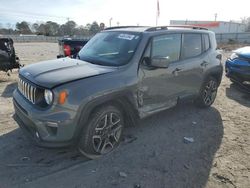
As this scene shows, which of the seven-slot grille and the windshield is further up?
the windshield

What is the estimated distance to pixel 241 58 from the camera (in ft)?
25.3

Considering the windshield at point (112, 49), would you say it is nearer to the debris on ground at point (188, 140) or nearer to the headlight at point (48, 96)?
the headlight at point (48, 96)

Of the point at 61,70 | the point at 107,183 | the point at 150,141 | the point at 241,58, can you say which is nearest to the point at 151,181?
the point at 107,183

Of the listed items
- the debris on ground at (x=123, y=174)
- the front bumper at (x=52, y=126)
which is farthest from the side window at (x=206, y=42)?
the front bumper at (x=52, y=126)

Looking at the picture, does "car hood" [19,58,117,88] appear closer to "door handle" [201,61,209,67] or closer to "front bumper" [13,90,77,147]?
"front bumper" [13,90,77,147]

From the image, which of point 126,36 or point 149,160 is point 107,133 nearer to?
point 149,160

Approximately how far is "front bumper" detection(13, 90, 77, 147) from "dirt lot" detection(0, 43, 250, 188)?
0.28 metres

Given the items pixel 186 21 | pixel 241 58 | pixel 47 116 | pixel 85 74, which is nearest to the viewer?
pixel 47 116

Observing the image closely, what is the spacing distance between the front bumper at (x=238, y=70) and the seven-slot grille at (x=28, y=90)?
6.04 meters

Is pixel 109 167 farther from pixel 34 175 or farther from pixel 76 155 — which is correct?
pixel 34 175

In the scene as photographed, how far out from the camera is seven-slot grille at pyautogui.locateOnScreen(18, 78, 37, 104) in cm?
357

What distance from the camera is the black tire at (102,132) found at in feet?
12.0

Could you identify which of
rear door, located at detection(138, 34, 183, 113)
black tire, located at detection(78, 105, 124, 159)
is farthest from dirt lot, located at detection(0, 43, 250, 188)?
rear door, located at detection(138, 34, 183, 113)

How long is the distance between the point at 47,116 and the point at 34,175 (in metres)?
0.81
